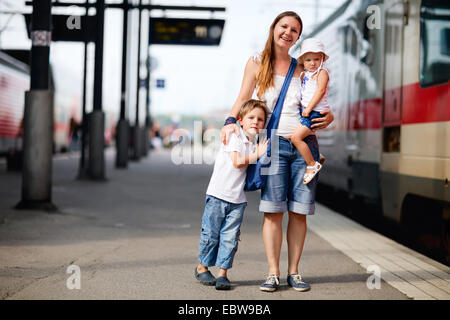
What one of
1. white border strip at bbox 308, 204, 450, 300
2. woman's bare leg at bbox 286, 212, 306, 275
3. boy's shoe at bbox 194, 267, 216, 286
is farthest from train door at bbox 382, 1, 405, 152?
boy's shoe at bbox 194, 267, 216, 286

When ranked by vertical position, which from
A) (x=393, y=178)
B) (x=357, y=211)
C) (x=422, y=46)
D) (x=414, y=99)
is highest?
(x=422, y=46)

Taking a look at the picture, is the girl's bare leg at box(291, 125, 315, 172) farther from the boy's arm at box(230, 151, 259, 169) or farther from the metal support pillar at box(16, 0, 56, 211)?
the metal support pillar at box(16, 0, 56, 211)

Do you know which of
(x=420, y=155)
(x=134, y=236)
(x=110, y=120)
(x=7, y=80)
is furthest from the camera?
(x=110, y=120)

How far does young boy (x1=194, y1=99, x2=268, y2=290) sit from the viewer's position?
4297mm

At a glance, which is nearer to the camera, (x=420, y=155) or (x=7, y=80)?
(x=420, y=155)

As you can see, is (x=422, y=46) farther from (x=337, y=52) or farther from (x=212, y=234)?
(x=337, y=52)

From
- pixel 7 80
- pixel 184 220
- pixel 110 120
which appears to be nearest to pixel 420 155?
pixel 184 220

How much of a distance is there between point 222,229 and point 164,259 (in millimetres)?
1202

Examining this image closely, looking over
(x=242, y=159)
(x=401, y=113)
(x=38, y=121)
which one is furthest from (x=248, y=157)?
(x=38, y=121)

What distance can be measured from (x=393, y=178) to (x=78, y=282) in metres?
3.80

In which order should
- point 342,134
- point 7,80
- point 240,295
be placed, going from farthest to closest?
1. point 7,80
2. point 342,134
3. point 240,295

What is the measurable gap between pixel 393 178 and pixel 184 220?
2.76 meters

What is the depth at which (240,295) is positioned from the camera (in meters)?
4.26

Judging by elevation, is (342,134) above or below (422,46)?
below
